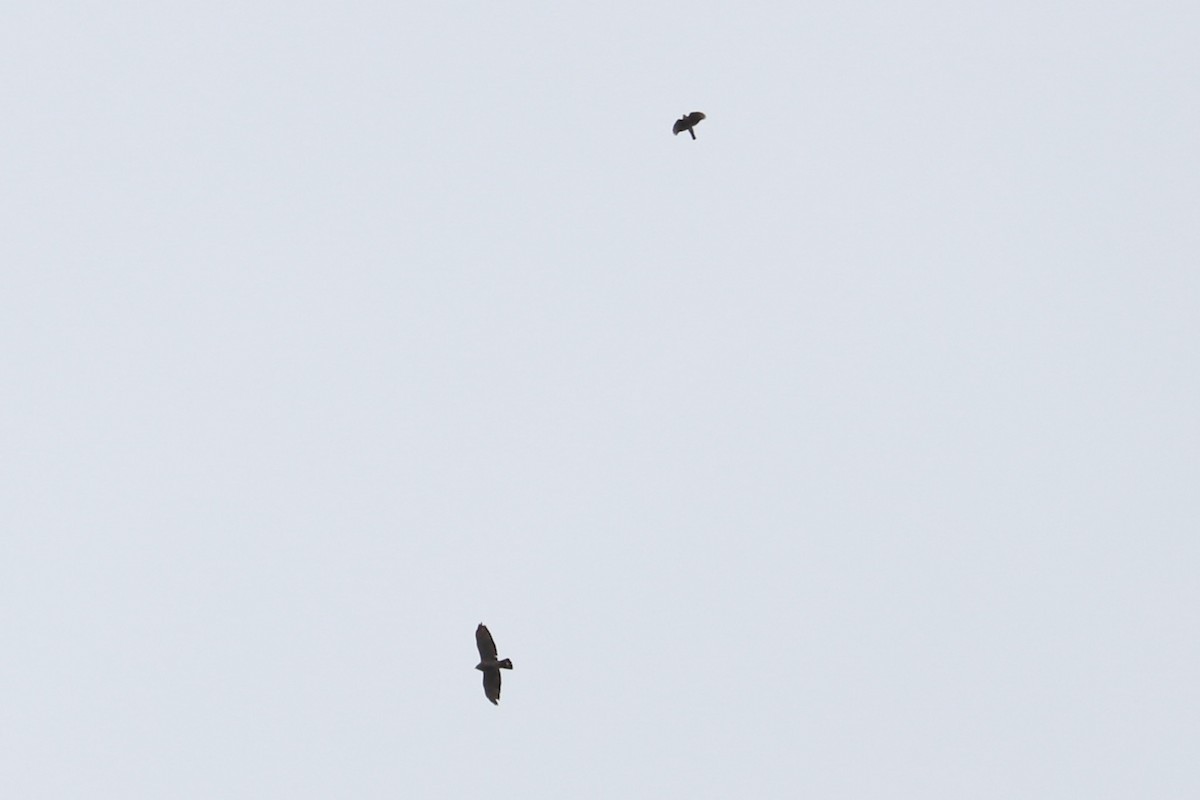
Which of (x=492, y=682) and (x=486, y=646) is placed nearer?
(x=492, y=682)

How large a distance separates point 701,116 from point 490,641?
64.4 feet

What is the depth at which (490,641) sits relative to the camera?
94.9 ft

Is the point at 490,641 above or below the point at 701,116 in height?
below

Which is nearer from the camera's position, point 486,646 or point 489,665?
point 489,665

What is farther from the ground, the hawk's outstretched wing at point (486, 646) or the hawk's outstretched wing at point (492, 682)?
the hawk's outstretched wing at point (486, 646)

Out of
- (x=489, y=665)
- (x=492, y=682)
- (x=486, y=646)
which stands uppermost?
(x=486, y=646)

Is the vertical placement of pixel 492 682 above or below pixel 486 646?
below

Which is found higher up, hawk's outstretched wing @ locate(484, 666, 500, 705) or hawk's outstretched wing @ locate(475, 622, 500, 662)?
A: hawk's outstretched wing @ locate(475, 622, 500, 662)

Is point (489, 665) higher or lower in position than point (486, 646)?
lower

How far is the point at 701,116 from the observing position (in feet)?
92.1
